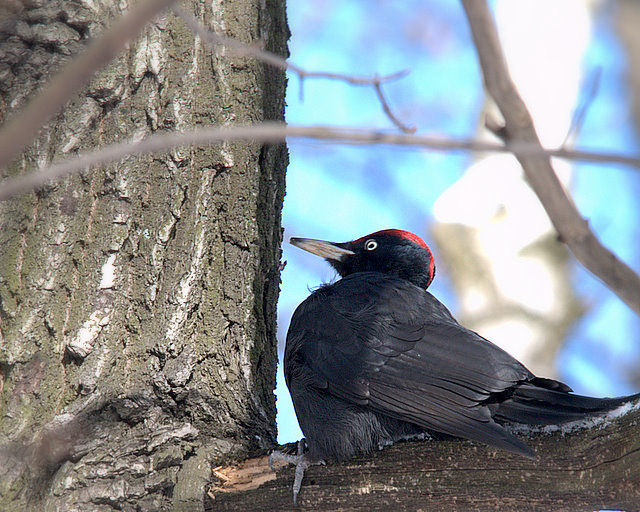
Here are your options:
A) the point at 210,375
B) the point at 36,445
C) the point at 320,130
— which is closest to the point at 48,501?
the point at 36,445

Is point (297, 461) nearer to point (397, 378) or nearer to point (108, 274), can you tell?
point (397, 378)

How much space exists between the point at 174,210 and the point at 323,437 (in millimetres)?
1023

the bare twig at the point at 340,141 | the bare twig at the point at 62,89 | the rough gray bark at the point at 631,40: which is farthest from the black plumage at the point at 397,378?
the rough gray bark at the point at 631,40

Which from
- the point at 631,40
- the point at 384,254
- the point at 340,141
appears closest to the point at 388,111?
the point at 340,141

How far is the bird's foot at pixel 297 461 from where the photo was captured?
2264mm

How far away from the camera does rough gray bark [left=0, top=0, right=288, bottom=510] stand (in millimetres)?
2295

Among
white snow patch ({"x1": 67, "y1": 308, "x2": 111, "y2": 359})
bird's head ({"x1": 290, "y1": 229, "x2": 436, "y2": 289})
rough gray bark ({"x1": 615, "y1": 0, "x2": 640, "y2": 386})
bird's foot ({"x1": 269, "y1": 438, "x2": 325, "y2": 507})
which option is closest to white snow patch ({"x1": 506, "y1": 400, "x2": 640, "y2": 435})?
bird's foot ({"x1": 269, "y1": 438, "x2": 325, "y2": 507})

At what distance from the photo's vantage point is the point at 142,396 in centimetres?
239

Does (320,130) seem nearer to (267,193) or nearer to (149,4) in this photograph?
(149,4)

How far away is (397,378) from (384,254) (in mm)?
1254

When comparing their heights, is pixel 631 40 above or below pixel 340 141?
above

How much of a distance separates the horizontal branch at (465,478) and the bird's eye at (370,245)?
157cm

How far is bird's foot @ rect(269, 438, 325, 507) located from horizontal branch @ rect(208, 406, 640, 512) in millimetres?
21

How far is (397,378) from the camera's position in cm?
264
